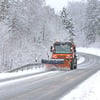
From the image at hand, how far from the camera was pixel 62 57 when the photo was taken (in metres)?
21.2

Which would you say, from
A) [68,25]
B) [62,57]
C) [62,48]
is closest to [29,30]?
[68,25]

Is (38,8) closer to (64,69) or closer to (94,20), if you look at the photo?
(94,20)

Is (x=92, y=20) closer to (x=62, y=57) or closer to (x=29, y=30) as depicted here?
(x=29, y=30)

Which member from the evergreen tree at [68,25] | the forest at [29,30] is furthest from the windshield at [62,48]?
the evergreen tree at [68,25]

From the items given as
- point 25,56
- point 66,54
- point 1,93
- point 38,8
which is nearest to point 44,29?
Result: point 38,8

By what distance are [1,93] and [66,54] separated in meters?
13.1

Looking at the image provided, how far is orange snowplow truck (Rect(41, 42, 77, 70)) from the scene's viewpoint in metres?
20.2

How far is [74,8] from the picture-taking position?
162 metres

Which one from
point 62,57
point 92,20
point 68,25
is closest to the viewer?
point 62,57

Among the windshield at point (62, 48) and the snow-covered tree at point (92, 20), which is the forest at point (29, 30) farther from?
the windshield at point (62, 48)

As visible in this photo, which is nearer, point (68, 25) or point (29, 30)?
point (29, 30)

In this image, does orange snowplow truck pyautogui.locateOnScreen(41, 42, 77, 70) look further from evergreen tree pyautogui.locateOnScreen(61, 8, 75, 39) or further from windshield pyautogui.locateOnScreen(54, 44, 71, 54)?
evergreen tree pyautogui.locateOnScreen(61, 8, 75, 39)

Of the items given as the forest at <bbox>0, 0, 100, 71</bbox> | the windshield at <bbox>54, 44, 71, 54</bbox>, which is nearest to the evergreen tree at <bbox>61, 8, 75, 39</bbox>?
the forest at <bbox>0, 0, 100, 71</bbox>

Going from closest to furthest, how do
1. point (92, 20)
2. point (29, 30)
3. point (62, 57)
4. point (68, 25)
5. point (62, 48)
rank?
point (62, 57) < point (62, 48) < point (29, 30) < point (68, 25) < point (92, 20)
